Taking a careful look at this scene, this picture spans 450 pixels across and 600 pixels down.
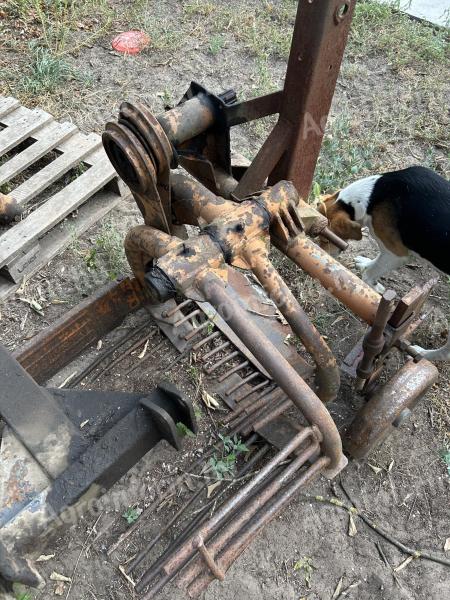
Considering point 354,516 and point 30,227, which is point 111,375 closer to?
point 30,227

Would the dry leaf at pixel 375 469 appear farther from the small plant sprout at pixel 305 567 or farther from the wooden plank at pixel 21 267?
the wooden plank at pixel 21 267

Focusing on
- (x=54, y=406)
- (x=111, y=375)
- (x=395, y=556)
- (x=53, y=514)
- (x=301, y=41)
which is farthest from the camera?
(x=111, y=375)

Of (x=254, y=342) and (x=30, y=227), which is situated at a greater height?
(x=254, y=342)

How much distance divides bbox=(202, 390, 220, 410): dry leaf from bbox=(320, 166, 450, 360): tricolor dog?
4.05ft

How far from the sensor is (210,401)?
9.03 feet

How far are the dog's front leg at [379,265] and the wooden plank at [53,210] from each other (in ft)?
5.96

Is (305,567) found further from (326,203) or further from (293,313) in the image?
(326,203)

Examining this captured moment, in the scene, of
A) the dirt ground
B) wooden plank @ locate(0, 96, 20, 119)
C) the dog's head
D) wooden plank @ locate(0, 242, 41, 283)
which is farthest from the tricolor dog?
wooden plank @ locate(0, 96, 20, 119)

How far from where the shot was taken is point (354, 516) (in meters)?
2.50

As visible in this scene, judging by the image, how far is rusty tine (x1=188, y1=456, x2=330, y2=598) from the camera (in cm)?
154

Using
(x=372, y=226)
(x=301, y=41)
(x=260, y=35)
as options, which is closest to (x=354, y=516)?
(x=372, y=226)

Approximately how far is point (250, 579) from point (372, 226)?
2.17 m

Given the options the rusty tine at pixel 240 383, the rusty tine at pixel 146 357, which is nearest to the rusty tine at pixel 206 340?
the rusty tine at pixel 146 357

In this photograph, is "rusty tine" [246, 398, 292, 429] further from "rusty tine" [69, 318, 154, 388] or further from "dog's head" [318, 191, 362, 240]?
"dog's head" [318, 191, 362, 240]
